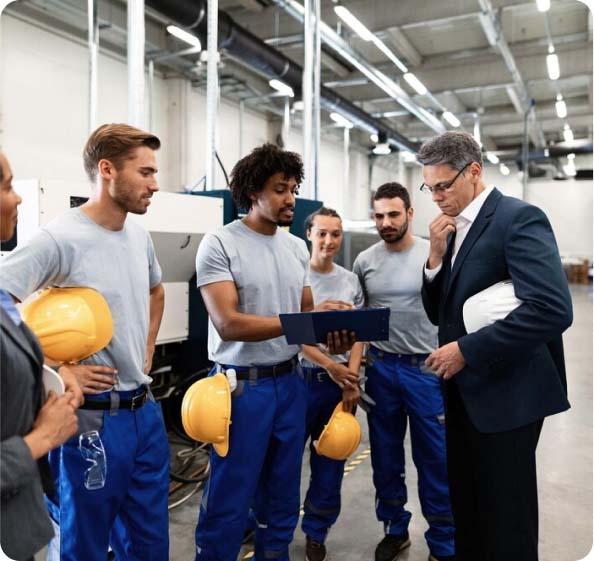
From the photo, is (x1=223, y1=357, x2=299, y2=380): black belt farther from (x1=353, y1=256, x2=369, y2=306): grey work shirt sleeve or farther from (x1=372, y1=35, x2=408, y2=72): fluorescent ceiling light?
(x1=372, y1=35, x2=408, y2=72): fluorescent ceiling light

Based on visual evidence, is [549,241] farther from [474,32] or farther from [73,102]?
[474,32]

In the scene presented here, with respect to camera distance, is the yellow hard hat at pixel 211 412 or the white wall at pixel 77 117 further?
the white wall at pixel 77 117

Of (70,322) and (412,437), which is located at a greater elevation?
(70,322)

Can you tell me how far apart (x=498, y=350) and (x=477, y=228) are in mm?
361

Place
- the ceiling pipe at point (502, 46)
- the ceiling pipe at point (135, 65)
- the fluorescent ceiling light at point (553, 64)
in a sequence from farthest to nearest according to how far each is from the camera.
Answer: the fluorescent ceiling light at point (553, 64), the ceiling pipe at point (502, 46), the ceiling pipe at point (135, 65)

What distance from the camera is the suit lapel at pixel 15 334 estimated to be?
3.16ft

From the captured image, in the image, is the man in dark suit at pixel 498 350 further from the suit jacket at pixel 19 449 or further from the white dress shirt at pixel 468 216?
the suit jacket at pixel 19 449

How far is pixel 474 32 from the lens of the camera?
7645mm

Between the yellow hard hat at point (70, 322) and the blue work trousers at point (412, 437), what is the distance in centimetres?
130

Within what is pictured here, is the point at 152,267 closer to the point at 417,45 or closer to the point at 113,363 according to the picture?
the point at 113,363

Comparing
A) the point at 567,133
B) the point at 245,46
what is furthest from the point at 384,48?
the point at 567,133

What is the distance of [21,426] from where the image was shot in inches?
38.5

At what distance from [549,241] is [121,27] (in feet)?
19.8

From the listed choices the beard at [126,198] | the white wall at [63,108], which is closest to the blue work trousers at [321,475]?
the beard at [126,198]
